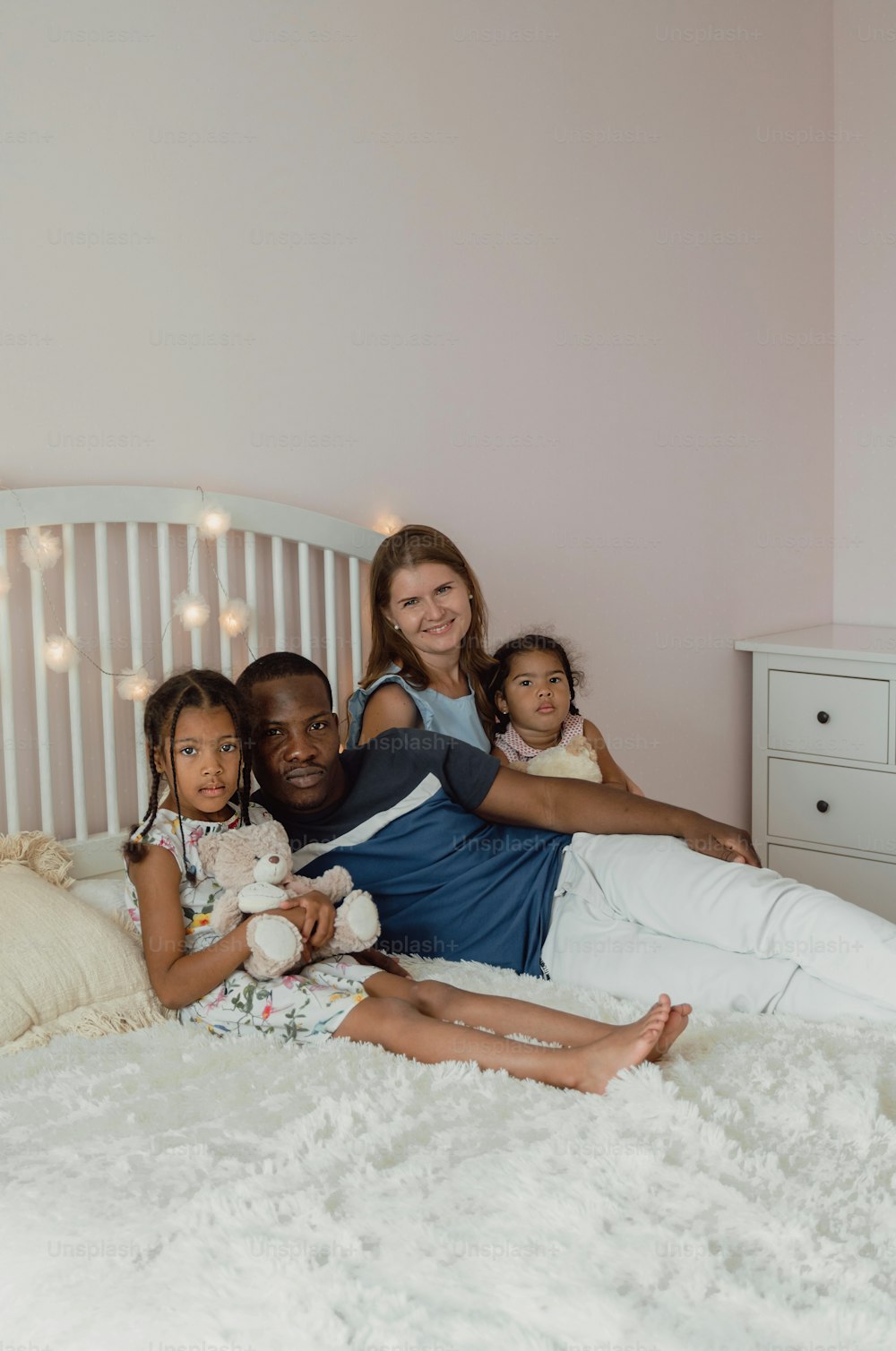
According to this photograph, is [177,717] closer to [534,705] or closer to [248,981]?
[248,981]

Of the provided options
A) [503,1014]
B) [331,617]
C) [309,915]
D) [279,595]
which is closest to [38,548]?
[279,595]

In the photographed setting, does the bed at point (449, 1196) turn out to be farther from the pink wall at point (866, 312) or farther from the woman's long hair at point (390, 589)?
the pink wall at point (866, 312)

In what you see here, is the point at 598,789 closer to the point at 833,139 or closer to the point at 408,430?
the point at 408,430

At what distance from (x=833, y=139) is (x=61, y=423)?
2.10 meters

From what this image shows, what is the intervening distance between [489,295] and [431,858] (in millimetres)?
1111

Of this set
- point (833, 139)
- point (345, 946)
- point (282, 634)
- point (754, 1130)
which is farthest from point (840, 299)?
point (754, 1130)

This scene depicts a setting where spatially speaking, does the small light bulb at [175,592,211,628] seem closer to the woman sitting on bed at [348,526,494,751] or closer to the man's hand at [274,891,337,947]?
the woman sitting on bed at [348,526,494,751]

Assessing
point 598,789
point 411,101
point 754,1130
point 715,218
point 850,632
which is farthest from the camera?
point 850,632

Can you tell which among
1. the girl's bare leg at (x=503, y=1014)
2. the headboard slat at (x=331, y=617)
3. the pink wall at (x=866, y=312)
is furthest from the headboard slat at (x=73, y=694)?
the pink wall at (x=866, y=312)

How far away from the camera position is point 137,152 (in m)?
1.75

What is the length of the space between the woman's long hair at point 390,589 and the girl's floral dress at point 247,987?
0.51 m

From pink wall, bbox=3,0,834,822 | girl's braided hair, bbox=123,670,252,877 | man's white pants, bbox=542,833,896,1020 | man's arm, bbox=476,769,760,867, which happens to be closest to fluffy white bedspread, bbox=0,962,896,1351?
man's white pants, bbox=542,833,896,1020

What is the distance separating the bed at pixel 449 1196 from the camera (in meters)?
0.80

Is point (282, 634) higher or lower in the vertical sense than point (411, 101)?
lower
